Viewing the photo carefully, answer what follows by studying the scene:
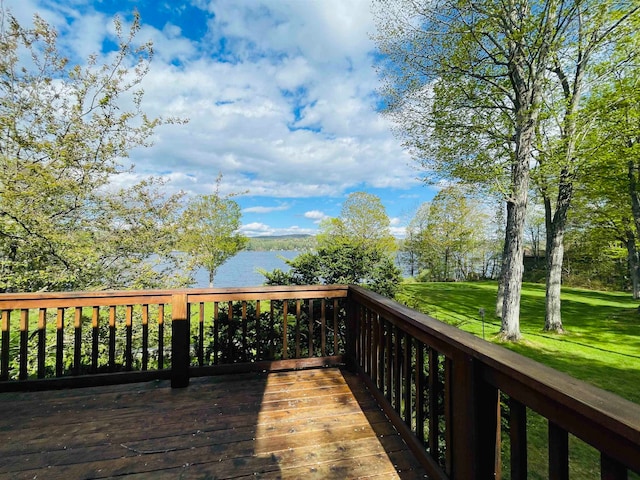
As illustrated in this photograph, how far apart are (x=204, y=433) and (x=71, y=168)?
185 inches

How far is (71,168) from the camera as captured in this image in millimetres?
4762

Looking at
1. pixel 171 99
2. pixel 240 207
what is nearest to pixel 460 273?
pixel 240 207

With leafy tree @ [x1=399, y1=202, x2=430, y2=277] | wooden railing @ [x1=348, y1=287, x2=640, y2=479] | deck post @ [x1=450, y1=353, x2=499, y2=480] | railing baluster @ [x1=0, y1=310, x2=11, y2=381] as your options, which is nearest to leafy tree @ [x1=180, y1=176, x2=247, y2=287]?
railing baluster @ [x1=0, y1=310, x2=11, y2=381]

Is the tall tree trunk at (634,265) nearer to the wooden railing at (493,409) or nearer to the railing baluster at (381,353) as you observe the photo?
the railing baluster at (381,353)

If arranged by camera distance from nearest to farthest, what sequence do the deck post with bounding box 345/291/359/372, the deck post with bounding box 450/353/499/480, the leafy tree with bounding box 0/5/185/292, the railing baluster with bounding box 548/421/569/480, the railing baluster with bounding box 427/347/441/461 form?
the railing baluster with bounding box 548/421/569/480 → the deck post with bounding box 450/353/499/480 → the railing baluster with bounding box 427/347/441/461 → the deck post with bounding box 345/291/359/372 → the leafy tree with bounding box 0/5/185/292

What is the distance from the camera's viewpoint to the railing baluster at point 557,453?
94cm

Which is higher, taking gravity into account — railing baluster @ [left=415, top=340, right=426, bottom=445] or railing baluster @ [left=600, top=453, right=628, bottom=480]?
railing baluster @ [left=600, top=453, right=628, bottom=480]

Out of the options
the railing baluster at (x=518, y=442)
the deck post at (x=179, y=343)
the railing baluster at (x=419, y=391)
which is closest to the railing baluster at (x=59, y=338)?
the deck post at (x=179, y=343)

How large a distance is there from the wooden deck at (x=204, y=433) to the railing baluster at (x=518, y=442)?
0.81 metres

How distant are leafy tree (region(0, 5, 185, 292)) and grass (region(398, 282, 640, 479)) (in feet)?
15.5

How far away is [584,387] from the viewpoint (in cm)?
91

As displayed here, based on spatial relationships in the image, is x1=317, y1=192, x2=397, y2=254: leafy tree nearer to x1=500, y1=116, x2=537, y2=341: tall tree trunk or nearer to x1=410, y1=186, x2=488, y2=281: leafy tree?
x1=410, y1=186, x2=488, y2=281: leafy tree

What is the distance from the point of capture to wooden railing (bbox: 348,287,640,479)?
78 centimetres

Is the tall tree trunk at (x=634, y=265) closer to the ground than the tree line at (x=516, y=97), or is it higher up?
closer to the ground
